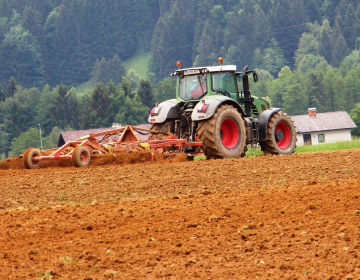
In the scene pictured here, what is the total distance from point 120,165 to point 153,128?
2.79m

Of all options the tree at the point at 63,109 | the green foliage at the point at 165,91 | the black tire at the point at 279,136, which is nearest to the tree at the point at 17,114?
the tree at the point at 63,109

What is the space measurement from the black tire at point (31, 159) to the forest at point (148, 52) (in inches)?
2562

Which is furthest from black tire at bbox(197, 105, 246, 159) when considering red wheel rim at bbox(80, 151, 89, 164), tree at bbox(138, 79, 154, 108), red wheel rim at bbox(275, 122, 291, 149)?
tree at bbox(138, 79, 154, 108)

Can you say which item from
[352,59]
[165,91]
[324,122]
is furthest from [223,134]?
[352,59]

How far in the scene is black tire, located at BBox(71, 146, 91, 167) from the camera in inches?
510

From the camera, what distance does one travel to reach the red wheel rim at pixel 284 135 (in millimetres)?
16328

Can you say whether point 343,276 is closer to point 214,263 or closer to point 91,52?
point 214,263

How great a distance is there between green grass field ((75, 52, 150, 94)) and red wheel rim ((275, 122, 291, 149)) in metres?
127

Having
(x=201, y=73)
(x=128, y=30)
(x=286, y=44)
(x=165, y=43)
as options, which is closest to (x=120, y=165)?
(x=201, y=73)

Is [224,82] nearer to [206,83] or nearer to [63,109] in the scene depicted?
[206,83]

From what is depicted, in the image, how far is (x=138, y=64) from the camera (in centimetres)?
15712

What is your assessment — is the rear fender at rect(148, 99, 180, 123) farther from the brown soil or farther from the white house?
the white house

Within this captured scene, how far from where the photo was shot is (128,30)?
168m

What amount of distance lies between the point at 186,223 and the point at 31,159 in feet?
21.9
